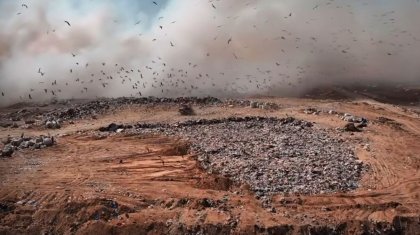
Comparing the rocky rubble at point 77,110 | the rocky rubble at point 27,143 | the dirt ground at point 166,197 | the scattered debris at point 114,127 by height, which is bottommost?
the dirt ground at point 166,197

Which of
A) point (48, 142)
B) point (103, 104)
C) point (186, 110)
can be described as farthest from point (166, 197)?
point (103, 104)

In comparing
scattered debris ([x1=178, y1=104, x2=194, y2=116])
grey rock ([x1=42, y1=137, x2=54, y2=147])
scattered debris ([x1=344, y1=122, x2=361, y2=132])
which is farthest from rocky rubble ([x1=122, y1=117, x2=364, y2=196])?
grey rock ([x1=42, y1=137, x2=54, y2=147])

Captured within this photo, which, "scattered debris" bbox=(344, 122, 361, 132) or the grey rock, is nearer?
the grey rock

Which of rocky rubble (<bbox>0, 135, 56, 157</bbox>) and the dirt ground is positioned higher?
rocky rubble (<bbox>0, 135, 56, 157</bbox>)

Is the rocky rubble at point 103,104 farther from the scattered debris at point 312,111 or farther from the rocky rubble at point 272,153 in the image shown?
the scattered debris at point 312,111

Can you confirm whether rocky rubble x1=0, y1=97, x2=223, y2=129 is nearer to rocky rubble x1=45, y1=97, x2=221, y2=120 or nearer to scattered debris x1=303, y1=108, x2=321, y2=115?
rocky rubble x1=45, y1=97, x2=221, y2=120

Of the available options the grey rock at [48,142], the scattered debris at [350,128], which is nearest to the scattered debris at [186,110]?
the grey rock at [48,142]
